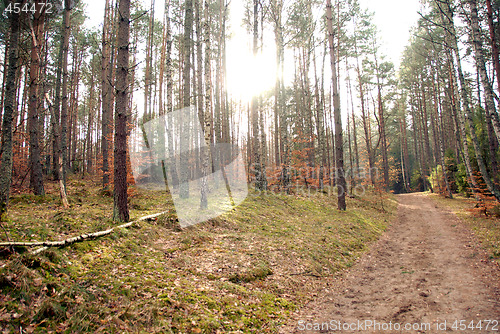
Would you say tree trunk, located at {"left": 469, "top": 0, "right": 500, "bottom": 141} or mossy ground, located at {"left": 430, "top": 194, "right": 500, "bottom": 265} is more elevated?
tree trunk, located at {"left": 469, "top": 0, "right": 500, "bottom": 141}

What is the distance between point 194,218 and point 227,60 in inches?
761

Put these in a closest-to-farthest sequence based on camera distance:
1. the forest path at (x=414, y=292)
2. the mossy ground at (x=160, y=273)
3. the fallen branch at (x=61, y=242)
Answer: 1. the mossy ground at (x=160, y=273)
2. the fallen branch at (x=61, y=242)
3. the forest path at (x=414, y=292)

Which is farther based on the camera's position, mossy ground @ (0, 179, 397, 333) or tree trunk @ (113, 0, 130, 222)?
tree trunk @ (113, 0, 130, 222)

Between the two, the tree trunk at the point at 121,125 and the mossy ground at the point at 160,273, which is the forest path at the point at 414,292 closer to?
the mossy ground at the point at 160,273

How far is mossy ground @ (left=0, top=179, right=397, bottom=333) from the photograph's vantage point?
9.69 feet

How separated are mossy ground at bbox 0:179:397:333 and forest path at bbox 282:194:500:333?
482 millimetres

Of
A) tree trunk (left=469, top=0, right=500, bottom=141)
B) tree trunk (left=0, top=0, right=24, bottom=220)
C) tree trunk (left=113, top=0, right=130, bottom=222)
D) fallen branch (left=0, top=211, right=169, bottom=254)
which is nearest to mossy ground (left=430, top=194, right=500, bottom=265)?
tree trunk (left=469, top=0, right=500, bottom=141)

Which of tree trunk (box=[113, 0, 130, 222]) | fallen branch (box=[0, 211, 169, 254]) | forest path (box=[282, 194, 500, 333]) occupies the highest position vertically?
tree trunk (box=[113, 0, 130, 222])

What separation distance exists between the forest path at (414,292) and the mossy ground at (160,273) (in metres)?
0.48

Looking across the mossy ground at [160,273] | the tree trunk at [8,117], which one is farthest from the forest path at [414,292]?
the tree trunk at [8,117]

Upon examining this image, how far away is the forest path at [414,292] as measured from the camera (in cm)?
390

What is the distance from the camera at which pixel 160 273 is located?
4.34 meters

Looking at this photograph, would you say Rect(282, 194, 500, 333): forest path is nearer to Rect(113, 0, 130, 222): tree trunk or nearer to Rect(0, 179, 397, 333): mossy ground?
Rect(0, 179, 397, 333): mossy ground

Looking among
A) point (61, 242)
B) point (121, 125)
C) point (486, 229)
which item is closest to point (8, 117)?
point (121, 125)
